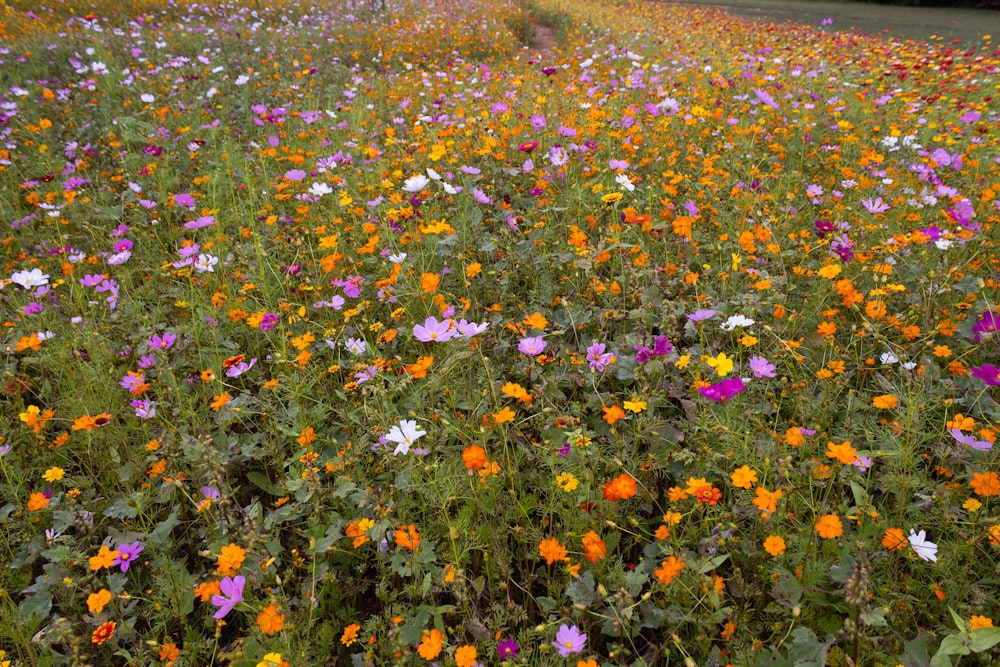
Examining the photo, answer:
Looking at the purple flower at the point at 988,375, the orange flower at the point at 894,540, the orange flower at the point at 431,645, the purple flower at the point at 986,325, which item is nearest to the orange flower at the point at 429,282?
the orange flower at the point at 431,645

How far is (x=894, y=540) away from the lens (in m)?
1.15

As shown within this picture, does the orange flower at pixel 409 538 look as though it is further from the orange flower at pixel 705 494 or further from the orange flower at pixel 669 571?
the orange flower at pixel 705 494

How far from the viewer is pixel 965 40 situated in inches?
374

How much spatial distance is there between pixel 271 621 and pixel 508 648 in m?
0.52

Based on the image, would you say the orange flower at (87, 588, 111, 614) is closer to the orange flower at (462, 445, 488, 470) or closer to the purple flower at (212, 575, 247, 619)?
the purple flower at (212, 575, 247, 619)

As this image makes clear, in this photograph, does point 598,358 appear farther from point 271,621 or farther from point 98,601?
point 98,601

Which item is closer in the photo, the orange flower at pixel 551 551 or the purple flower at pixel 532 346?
the orange flower at pixel 551 551

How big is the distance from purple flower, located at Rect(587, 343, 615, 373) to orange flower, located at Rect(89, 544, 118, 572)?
1404 mm

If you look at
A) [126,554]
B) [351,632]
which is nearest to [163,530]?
[126,554]

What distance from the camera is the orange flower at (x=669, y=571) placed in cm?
114

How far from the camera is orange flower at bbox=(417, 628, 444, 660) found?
43.1 inches

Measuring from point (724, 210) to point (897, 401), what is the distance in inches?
52.8

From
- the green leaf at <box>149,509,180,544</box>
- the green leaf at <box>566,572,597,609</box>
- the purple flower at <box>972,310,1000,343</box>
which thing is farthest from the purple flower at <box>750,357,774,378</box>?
the green leaf at <box>149,509,180,544</box>

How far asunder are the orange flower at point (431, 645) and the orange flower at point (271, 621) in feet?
1.01
